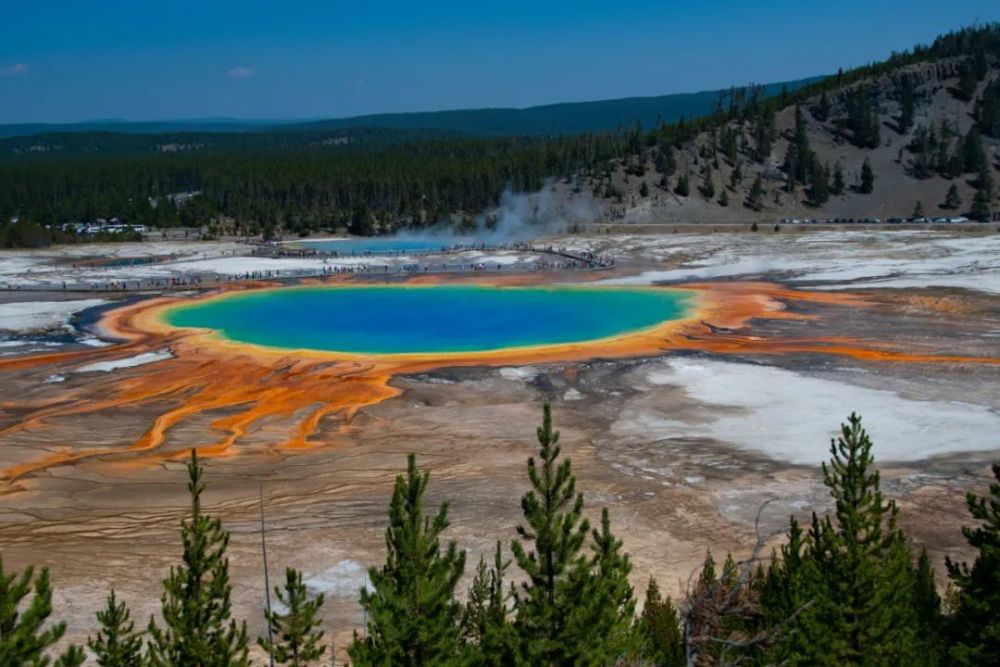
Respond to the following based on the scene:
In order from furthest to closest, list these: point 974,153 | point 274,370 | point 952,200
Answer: point 974,153 → point 952,200 → point 274,370

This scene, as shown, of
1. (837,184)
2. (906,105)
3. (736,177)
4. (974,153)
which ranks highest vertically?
(906,105)

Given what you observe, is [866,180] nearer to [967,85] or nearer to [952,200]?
[952,200]

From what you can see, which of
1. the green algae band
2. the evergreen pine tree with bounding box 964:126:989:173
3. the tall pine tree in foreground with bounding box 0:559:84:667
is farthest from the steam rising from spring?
the tall pine tree in foreground with bounding box 0:559:84:667

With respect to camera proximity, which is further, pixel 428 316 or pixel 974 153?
pixel 974 153

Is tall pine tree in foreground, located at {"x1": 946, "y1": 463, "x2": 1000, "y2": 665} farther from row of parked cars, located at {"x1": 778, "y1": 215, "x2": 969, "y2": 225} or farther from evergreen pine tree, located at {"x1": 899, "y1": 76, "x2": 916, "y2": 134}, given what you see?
evergreen pine tree, located at {"x1": 899, "y1": 76, "x2": 916, "y2": 134}

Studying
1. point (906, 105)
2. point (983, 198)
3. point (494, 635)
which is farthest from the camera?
point (906, 105)

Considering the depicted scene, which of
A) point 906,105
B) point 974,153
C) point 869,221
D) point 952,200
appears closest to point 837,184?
point 952,200

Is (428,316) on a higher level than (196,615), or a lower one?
lower
